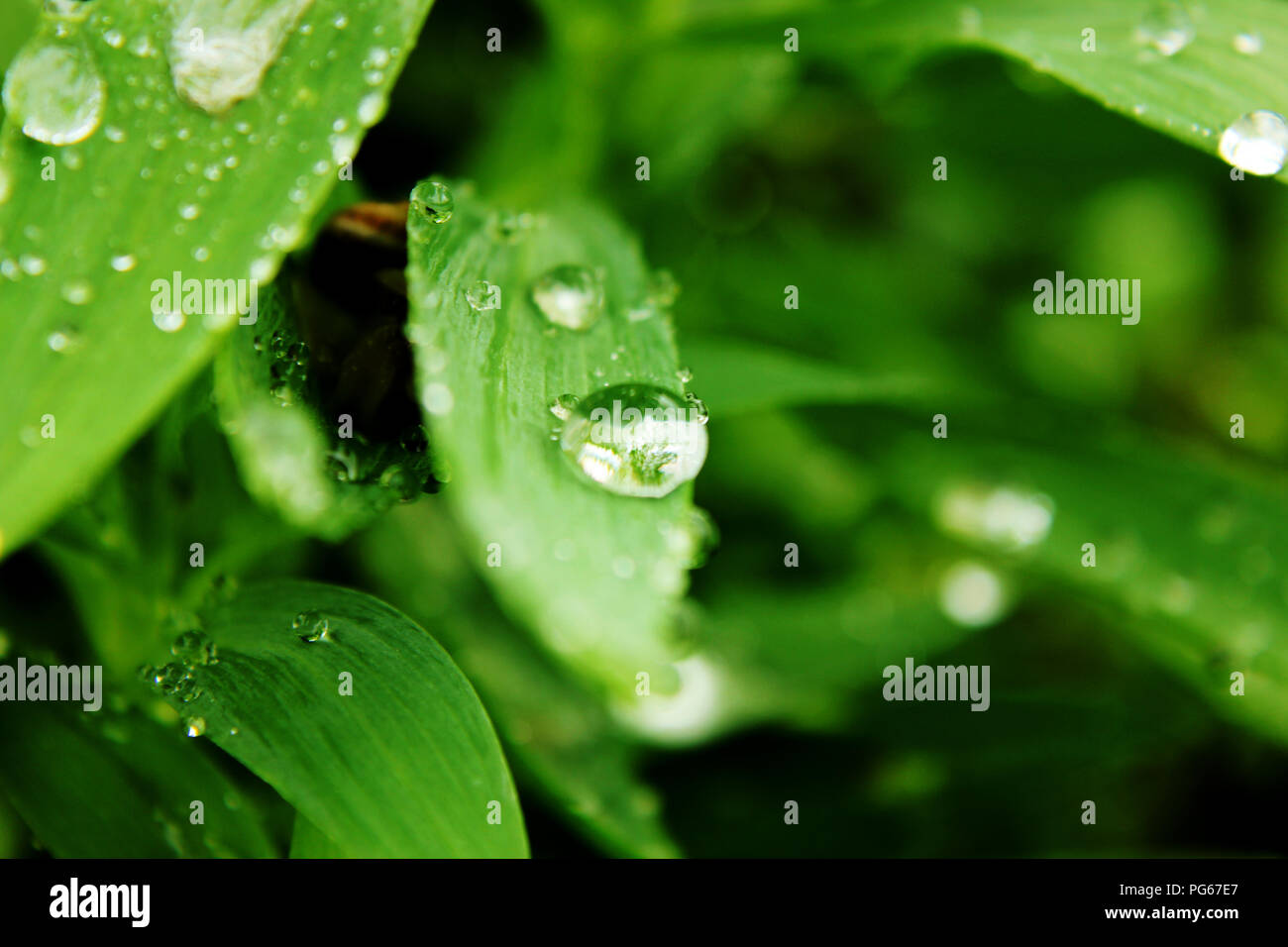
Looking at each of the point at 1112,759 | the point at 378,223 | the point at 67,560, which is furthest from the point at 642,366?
the point at 1112,759

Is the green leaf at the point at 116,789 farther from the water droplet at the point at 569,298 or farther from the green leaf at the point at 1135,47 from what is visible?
the green leaf at the point at 1135,47

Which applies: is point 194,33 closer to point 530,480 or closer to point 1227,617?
point 530,480

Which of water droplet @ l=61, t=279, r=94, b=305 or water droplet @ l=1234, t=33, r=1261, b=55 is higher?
water droplet @ l=1234, t=33, r=1261, b=55

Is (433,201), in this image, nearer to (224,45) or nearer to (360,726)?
(224,45)

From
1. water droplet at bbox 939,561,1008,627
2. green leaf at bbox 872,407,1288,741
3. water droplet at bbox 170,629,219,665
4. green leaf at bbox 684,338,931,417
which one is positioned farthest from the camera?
water droplet at bbox 939,561,1008,627

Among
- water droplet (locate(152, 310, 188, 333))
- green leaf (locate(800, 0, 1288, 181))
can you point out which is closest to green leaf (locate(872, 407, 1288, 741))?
green leaf (locate(800, 0, 1288, 181))

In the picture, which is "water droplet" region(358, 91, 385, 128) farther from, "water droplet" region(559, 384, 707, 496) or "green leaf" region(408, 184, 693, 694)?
"water droplet" region(559, 384, 707, 496)

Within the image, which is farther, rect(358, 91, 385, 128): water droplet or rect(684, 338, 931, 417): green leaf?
rect(684, 338, 931, 417): green leaf
